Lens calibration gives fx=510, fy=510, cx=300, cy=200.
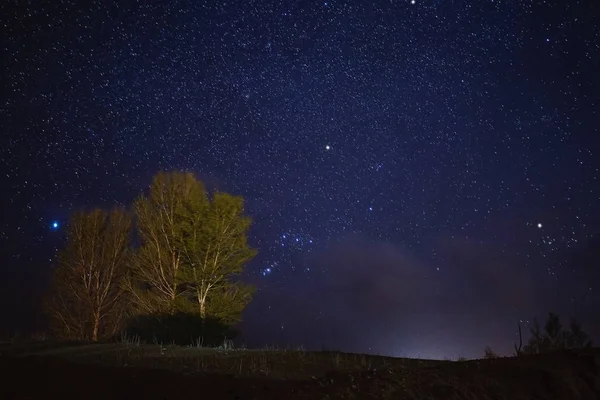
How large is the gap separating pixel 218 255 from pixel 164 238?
3204 mm

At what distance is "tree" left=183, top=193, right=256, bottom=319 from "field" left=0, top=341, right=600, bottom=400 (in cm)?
1754

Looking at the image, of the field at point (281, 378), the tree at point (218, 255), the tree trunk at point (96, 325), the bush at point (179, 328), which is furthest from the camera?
the tree trunk at point (96, 325)

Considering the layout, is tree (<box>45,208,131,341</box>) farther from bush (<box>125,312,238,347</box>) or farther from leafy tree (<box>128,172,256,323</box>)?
bush (<box>125,312,238,347</box>)

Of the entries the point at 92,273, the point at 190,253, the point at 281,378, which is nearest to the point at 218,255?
the point at 190,253

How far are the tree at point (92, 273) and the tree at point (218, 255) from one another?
536 cm

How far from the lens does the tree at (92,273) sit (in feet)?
99.2

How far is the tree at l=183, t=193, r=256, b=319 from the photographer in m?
26.7

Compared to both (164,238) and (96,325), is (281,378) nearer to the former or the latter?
(164,238)

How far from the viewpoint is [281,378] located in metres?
7.34

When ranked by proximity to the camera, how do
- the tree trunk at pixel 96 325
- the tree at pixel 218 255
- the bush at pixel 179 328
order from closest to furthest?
the bush at pixel 179 328 < the tree at pixel 218 255 < the tree trunk at pixel 96 325

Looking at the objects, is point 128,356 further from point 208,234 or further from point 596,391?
point 208,234

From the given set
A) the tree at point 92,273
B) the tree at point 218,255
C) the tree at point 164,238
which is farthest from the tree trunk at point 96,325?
the tree at point 218,255

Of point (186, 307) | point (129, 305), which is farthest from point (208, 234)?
point (129, 305)

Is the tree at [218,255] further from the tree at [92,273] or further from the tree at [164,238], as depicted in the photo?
the tree at [92,273]
